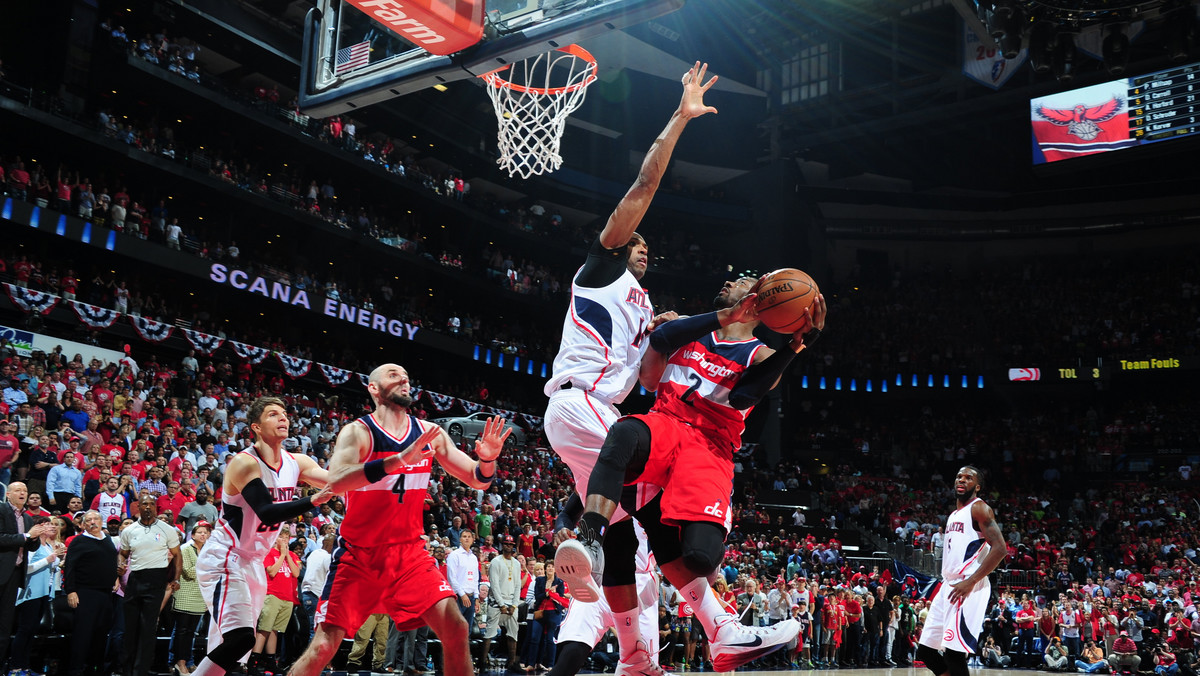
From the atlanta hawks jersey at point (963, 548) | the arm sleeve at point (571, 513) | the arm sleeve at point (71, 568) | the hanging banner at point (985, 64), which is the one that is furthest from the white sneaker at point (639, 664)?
the hanging banner at point (985, 64)

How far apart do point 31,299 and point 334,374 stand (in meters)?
9.07

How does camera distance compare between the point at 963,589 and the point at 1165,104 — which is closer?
the point at 963,589

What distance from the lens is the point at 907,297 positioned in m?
41.0

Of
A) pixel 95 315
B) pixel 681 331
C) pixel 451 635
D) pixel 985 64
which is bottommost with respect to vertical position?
pixel 451 635

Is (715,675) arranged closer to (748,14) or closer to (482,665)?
(482,665)

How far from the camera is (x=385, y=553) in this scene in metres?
5.56

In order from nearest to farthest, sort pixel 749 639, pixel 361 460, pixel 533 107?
pixel 749 639 < pixel 361 460 < pixel 533 107

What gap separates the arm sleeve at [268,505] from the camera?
5746 millimetres

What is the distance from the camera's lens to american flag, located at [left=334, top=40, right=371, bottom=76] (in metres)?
8.54

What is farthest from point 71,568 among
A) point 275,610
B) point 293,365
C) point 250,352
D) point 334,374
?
point 334,374

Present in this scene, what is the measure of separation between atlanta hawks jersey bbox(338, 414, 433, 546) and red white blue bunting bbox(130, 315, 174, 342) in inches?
766

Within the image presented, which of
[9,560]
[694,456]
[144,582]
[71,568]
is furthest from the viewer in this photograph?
[144,582]

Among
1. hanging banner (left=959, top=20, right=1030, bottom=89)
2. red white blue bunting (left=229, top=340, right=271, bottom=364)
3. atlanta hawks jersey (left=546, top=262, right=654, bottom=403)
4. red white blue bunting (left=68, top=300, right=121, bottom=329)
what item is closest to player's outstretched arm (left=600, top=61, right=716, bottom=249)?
atlanta hawks jersey (left=546, top=262, right=654, bottom=403)

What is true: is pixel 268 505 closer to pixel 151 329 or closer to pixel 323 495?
pixel 323 495
